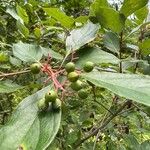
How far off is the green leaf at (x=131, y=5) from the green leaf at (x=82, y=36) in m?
0.09

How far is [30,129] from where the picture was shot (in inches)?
26.9

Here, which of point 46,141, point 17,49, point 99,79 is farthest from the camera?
point 17,49

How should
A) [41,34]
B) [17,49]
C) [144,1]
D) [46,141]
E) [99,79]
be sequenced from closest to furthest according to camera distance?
[46,141]
[99,79]
[144,1]
[17,49]
[41,34]

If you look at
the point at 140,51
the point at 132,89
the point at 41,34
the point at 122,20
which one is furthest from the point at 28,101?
the point at 41,34

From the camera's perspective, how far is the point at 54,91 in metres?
0.73

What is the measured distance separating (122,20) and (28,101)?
30 cm

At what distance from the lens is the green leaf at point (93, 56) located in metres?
0.92

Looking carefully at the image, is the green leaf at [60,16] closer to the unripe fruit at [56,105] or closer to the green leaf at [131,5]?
the green leaf at [131,5]

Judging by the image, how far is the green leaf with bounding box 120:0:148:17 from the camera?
0.90m

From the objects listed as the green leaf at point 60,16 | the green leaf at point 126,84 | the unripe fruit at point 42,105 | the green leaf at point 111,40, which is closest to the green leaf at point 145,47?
the green leaf at point 111,40

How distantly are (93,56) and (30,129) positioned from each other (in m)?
0.30

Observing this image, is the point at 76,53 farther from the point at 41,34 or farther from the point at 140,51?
→ the point at 41,34

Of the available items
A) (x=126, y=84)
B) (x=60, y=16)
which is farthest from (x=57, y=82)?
(x=60, y=16)

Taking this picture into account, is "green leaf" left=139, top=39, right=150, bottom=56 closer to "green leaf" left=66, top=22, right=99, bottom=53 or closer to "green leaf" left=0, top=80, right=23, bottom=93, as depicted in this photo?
"green leaf" left=66, top=22, right=99, bottom=53
